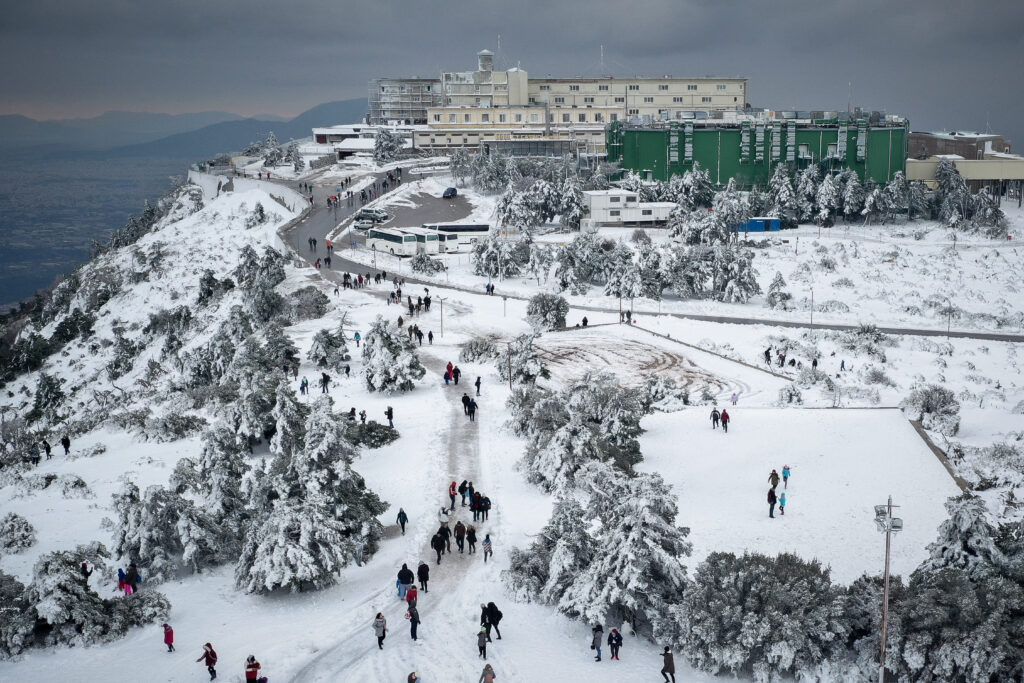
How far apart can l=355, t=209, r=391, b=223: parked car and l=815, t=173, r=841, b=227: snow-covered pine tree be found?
33193 mm

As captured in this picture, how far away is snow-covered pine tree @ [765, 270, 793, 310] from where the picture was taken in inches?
1863

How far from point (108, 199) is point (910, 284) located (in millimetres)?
148135

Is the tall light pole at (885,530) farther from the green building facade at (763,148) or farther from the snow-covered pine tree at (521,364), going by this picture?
the green building facade at (763,148)

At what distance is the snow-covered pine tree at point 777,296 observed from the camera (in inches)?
1863

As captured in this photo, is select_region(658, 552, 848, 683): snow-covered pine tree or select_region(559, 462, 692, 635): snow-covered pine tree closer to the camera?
select_region(658, 552, 848, 683): snow-covered pine tree

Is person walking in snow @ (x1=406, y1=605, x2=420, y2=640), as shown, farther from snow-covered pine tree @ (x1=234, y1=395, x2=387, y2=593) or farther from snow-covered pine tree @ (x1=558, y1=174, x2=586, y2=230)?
snow-covered pine tree @ (x1=558, y1=174, x2=586, y2=230)

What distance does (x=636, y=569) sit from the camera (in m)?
15.0

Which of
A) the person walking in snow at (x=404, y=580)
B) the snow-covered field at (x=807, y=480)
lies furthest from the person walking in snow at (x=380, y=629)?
the snow-covered field at (x=807, y=480)

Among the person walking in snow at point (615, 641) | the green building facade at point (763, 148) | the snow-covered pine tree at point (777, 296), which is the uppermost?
the green building facade at point (763, 148)

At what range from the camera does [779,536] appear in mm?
19484

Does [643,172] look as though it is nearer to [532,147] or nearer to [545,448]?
[532,147]

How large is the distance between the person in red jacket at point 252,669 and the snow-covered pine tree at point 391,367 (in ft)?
53.3

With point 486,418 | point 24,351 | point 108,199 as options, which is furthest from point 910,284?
point 108,199

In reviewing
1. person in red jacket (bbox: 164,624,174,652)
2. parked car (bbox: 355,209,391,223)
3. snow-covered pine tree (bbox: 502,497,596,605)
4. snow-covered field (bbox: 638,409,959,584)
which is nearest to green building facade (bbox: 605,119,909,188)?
parked car (bbox: 355,209,391,223)
